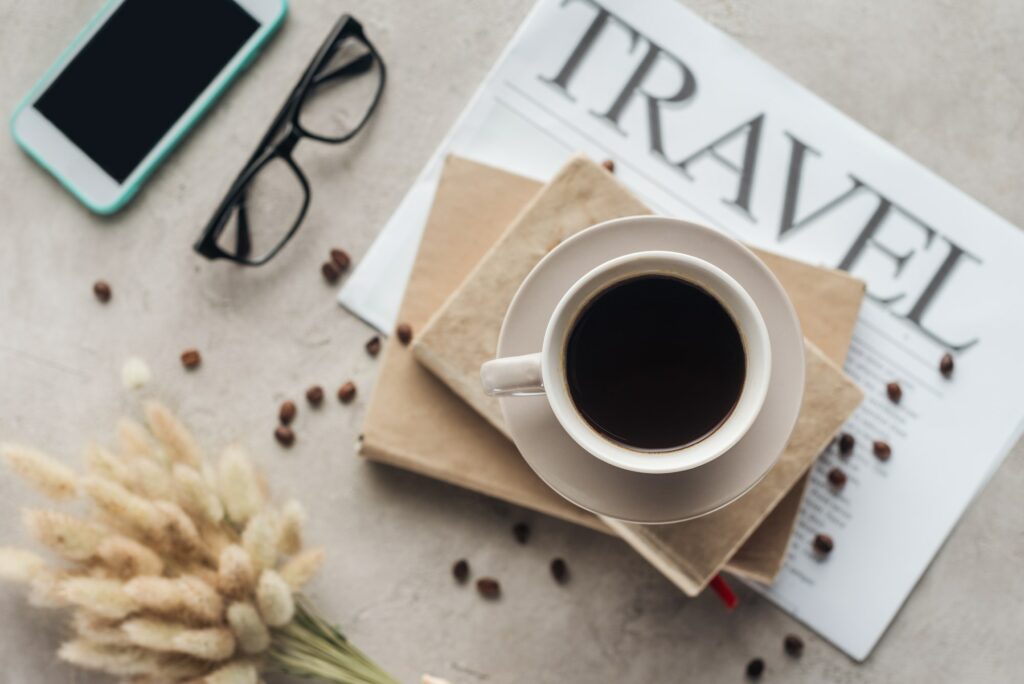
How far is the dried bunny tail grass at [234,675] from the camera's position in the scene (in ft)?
2.55

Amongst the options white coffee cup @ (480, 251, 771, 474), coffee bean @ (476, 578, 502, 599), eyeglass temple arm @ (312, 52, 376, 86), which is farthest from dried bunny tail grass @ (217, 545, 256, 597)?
eyeglass temple arm @ (312, 52, 376, 86)

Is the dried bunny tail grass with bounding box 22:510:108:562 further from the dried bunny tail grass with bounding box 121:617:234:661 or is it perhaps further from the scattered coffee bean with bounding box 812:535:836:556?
the scattered coffee bean with bounding box 812:535:836:556

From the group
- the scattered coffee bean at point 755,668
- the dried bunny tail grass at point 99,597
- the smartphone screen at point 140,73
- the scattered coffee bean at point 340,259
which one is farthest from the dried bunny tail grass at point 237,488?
the scattered coffee bean at point 755,668

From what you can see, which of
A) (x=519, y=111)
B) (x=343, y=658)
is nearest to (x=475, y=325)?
(x=519, y=111)

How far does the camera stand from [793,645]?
87cm

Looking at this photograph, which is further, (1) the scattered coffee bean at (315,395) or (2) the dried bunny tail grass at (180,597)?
(1) the scattered coffee bean at (315,395)

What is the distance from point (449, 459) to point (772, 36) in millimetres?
556

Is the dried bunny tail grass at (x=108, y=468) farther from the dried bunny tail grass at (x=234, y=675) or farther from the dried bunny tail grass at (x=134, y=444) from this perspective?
the dried bunny tail grass at (x=234, y=675)

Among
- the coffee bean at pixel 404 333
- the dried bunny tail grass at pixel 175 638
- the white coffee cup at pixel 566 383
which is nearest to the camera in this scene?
the white coffee cup at pixel 566 383

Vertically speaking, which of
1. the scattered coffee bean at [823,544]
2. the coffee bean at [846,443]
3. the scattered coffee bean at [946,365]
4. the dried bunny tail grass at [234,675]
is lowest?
the dried bunny tail grass at [234,675]

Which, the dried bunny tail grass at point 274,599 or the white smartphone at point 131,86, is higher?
the white smartphone at point 131,86

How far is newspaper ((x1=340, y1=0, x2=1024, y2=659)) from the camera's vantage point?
0.87 metres

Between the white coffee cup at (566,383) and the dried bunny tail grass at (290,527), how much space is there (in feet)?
1.10

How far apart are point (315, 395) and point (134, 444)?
18 centimetres
